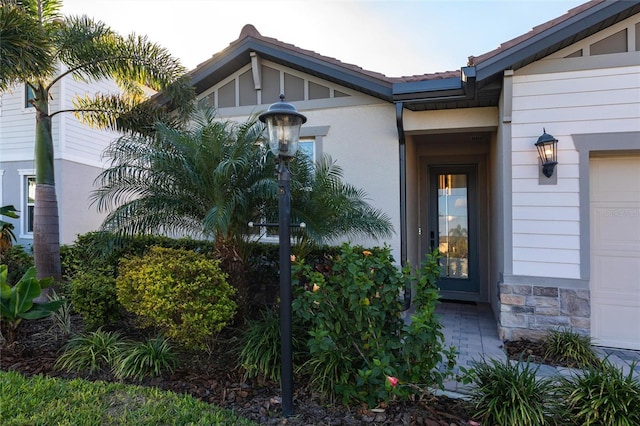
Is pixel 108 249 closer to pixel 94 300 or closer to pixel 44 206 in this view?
pixel 94 300

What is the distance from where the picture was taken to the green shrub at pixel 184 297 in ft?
12.0

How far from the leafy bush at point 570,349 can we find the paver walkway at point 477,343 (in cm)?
21

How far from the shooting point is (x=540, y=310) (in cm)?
459

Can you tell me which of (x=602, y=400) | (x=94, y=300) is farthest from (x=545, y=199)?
(x=94, y=300)

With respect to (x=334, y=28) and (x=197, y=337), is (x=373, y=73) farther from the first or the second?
(x=197, y=337)

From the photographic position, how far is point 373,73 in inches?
220

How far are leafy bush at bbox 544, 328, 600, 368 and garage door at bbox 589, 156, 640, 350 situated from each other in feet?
2.06

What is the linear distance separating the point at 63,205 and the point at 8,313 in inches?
267

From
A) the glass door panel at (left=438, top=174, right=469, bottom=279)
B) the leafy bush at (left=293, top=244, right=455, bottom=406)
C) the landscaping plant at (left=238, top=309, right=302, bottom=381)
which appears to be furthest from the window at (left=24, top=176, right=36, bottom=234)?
the glass door panel at (left=438, top=174, right=469, bottom=279)

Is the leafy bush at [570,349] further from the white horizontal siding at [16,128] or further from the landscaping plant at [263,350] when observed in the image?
the white horizontal siding at [16,128]

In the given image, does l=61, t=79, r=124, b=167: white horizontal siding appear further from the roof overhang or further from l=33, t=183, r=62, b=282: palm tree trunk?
the roof overhang

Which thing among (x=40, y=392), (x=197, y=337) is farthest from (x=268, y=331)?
(x=40, y=392)

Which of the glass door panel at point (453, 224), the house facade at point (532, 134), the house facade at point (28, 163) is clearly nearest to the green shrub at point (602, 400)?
the house facade at point (532, 134)

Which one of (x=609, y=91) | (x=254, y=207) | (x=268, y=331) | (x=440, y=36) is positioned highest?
(x=440, y=36)
